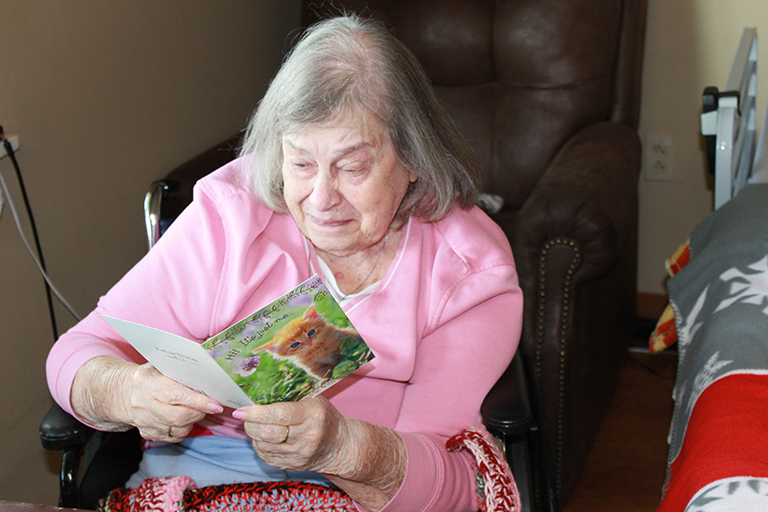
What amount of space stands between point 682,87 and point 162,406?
2112 millimetres

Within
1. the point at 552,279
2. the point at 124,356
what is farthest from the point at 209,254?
the point at 552,279

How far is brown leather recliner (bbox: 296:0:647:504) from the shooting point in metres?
1.66

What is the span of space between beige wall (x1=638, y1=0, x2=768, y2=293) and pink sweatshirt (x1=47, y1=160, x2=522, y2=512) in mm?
1529

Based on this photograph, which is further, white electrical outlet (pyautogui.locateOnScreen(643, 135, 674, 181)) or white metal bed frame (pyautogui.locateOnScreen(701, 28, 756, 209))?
white electrical outlet (pyautogui.locateOnScreen(643, 135, 674, 181))

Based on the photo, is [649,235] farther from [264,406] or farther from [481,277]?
[264,406]

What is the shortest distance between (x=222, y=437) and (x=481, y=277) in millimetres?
507

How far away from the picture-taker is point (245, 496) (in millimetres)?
1047

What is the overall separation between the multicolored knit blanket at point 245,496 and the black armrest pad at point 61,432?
107 millimetres

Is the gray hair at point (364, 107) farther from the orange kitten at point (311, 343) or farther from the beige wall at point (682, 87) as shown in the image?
the beige wall at point (682, 87)

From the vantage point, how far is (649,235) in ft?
8.43

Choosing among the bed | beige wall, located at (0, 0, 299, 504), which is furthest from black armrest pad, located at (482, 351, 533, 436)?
beige wall, located at (0, 0, 299, 504)

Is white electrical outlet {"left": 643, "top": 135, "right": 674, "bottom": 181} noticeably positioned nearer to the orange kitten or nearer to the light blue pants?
the light blue pants

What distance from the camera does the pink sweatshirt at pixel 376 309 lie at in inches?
43.1

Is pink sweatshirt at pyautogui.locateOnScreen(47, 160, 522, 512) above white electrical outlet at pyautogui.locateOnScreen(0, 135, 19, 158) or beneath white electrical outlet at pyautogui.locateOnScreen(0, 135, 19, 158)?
beneath
